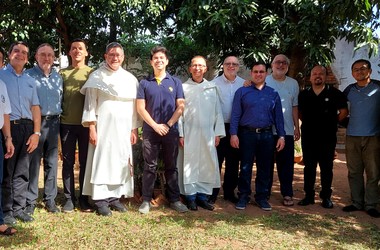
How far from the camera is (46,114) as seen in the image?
4250 millimetres

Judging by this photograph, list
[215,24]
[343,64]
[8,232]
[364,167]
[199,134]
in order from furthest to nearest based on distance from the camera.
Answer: [343,64], [215,24], [364,167], [199,134], [8,232]

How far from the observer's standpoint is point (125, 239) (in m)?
3.77

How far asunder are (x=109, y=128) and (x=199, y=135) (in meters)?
1.10

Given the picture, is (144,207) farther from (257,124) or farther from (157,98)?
(257,124)

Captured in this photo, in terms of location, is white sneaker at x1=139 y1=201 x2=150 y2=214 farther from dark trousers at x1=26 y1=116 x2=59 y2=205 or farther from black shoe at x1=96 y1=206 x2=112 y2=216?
dark trousers at x1=26 y1=116 x2=59 y2=205

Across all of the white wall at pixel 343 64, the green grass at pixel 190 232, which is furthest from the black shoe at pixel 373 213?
the white wall at pixel 343 64

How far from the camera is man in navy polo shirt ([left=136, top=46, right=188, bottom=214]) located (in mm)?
4555

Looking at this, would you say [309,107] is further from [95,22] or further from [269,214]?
[95,22]

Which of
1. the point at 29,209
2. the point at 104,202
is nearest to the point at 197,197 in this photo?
the point at 104,202

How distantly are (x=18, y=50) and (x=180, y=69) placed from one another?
31.7 ft

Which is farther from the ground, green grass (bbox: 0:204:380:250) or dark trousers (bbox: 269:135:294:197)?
dark trousers (bbox: 269:135:294:197)

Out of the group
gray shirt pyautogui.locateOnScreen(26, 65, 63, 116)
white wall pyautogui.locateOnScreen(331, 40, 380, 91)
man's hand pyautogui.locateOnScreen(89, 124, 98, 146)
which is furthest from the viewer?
white wall pyautogui.locateOnScreen(331, 40, 380, 91)

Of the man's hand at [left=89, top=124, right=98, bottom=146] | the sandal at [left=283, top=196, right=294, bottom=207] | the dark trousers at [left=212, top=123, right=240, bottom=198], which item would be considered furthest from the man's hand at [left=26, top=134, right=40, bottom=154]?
the sandal at [left=283, top=196, right=294, bottom=207]

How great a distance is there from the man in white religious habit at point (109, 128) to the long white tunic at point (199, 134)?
66cm
